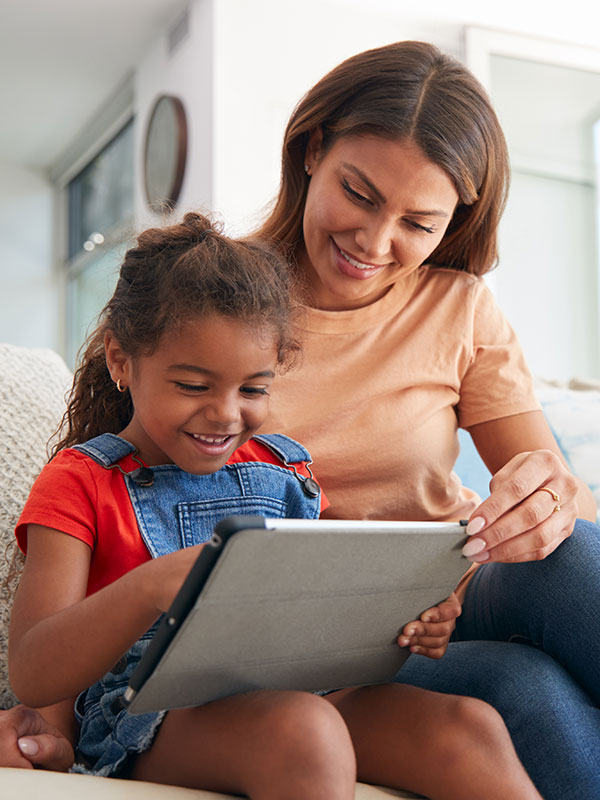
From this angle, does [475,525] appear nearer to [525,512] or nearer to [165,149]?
[525,512]

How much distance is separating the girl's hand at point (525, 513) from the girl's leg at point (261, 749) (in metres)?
0.21

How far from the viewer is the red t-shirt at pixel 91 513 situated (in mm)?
863

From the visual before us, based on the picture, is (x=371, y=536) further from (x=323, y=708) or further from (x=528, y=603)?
(x=528, y=603)

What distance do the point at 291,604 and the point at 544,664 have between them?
38cm

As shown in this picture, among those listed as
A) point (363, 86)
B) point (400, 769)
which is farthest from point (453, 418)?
point (400, 769)

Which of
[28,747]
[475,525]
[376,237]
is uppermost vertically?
[376,237]

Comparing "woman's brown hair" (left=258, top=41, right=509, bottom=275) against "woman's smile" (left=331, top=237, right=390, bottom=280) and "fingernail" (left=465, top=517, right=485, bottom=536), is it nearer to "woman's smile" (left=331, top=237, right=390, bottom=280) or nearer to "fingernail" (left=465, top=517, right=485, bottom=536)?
"woman's smile" (left=331, top=237, right=390, bottom=280)

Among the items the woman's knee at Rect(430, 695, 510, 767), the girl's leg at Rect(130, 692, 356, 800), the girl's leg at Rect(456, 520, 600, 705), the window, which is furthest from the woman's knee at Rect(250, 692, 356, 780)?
the window

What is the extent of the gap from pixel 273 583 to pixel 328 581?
0.05 meters

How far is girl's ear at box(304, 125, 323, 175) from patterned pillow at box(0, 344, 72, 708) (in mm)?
478

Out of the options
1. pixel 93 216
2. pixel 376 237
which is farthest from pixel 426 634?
pixel 93 216

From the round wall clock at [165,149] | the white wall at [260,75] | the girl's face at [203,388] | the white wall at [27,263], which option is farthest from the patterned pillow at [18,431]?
the white wall at [27,263]

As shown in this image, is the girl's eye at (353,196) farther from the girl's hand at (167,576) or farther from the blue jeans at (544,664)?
the girl's hand at (167,576)

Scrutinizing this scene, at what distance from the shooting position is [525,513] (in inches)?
35.6
